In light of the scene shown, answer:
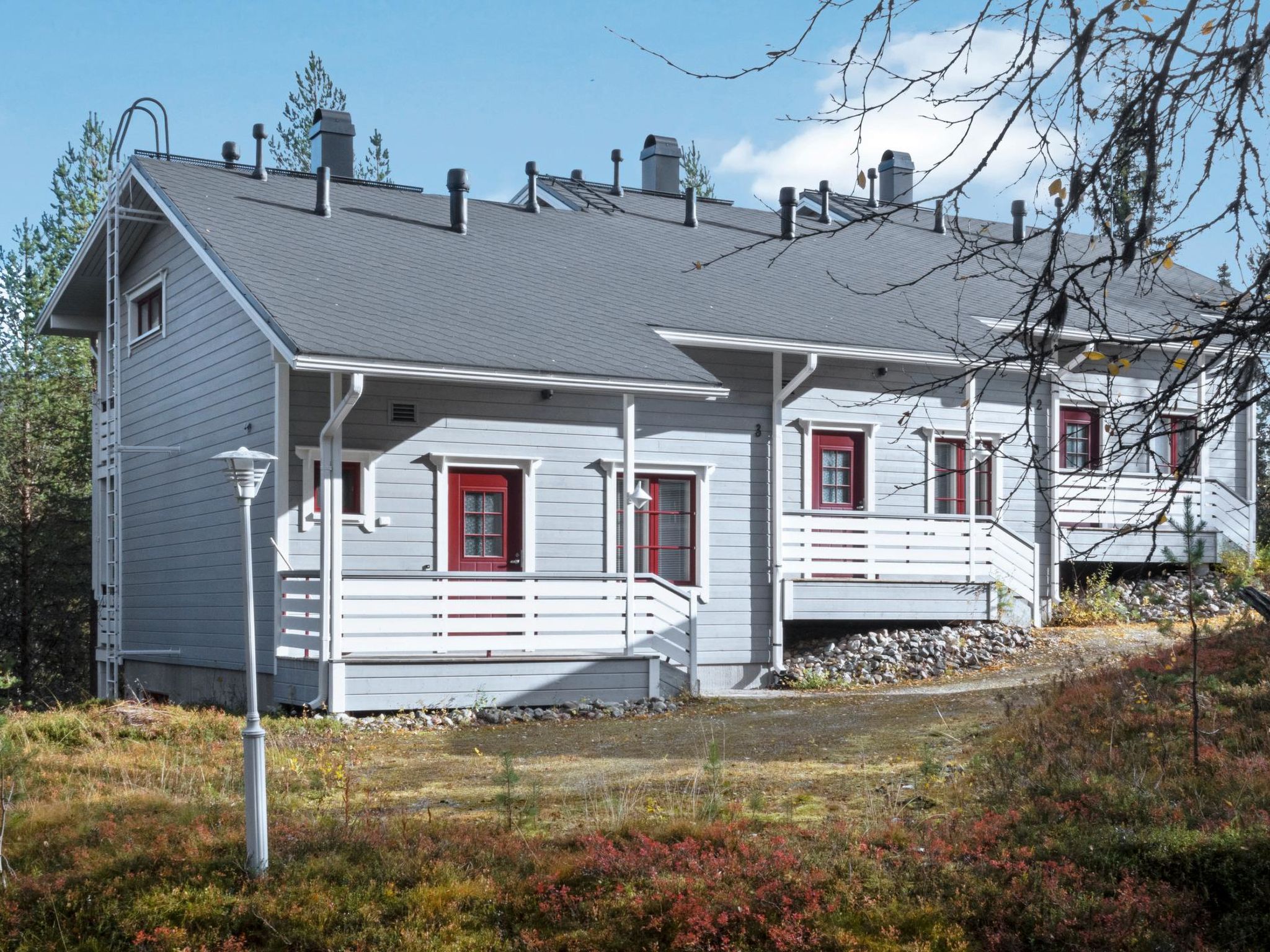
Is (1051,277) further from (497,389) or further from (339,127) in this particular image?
(339,127)

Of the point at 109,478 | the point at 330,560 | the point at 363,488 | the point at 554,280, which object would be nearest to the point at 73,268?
the point at 109,478

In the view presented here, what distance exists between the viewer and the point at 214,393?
17.0m

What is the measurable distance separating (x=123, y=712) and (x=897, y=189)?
728 inches

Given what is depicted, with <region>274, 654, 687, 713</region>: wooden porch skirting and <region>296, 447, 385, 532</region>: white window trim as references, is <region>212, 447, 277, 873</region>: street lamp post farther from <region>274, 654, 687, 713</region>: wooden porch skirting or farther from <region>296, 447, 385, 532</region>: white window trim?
<region>296, 447, 385, 532</region>: white window trim

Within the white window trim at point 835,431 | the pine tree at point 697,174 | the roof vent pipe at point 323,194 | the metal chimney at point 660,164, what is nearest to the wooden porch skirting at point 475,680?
the white window trim at point 835,431

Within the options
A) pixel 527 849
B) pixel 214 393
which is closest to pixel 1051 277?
pixel 527 849

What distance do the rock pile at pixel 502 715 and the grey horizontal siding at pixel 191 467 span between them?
76.5 inches

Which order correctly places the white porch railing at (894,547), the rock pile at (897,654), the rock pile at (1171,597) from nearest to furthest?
1. the rock pile at (897,654)
2. the white porch railing at (894,547)
3. the rock pile at (1171,597)

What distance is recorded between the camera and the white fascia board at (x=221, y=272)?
1395 centimetres

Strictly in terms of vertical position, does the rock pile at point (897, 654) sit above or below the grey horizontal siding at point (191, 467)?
below

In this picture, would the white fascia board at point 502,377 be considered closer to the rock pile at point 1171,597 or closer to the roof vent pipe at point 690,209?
the roof vent pipe at point 690,209

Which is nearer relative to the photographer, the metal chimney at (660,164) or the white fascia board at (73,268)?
the white fascia board at (73,268)

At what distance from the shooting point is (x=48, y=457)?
31859mm

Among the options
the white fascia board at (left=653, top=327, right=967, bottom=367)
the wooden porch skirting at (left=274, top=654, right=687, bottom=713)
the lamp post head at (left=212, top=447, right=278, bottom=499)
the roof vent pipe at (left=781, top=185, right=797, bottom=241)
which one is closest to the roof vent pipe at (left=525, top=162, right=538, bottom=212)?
the roof vent pipe at (left=781, top=185, right=797, bottom=241)
